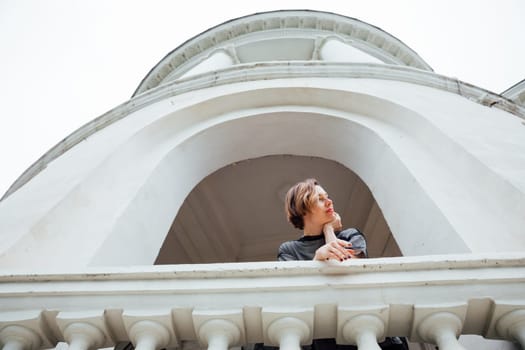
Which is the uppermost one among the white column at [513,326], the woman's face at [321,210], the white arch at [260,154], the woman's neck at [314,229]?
the white arch at [260,154]

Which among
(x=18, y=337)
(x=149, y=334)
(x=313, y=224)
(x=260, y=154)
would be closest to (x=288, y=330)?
(x=149, y=334)

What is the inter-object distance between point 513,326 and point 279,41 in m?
12.1

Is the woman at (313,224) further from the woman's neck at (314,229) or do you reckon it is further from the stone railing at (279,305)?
the stone railing at (279,305)

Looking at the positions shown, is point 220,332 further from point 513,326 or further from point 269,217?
point 269,217

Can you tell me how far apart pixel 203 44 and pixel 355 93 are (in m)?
9.32

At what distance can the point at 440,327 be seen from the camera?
1686 millimetres

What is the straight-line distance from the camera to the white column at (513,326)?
5.33 feet

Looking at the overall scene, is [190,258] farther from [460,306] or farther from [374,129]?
[460,306]

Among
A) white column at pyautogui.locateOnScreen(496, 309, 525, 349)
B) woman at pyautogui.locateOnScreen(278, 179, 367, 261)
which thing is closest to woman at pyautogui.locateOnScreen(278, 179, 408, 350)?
woman at pyautogui.locateOnScreen(278, 179, 367, 261)

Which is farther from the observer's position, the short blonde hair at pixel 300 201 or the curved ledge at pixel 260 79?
the curved ledge at pixel 260 79

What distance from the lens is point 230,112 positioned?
5410mm

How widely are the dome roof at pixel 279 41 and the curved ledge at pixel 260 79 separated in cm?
673

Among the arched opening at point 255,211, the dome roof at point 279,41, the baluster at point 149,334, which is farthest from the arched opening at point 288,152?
the dome roof at point 279,41

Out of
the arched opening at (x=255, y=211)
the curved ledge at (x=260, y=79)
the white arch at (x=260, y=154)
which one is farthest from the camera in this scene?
the arched opening at (x=255, y=211)
